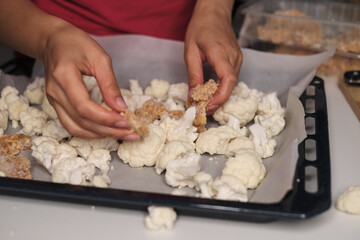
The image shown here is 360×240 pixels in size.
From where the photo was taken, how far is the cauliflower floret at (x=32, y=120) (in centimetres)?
123

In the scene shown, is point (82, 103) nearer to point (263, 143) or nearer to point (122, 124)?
Result: point (122, 124)

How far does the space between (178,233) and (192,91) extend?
45 centimetres

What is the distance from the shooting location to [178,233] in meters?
0.87

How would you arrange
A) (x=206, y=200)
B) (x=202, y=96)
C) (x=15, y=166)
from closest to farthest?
(x=206, y=200), (x=15, y=166), (x=202, y=96)

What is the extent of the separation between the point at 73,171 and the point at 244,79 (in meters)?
0.74

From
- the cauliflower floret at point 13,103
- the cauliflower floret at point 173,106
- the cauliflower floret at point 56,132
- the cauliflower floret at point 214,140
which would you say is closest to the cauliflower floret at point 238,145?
the cauliflower floret at point 214,140

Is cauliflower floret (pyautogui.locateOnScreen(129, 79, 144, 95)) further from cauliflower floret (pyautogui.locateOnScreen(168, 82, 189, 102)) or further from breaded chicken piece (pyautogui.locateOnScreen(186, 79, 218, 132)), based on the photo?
breaded chicken piece (pyautogui.locateOnScreen(186, 79, 218, 132))

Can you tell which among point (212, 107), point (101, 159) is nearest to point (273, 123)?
point (212, 107)

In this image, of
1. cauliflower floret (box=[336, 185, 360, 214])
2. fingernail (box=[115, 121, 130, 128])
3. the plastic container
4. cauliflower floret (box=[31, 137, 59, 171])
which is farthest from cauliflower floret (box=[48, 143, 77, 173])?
the plastic container

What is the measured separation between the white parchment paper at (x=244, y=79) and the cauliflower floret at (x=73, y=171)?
2.5 inches

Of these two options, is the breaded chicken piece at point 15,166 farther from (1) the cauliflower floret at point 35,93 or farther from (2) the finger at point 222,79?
(2) the finger at point 222,79

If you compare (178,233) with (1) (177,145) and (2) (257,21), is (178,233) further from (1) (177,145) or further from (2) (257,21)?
(2) (257,21)

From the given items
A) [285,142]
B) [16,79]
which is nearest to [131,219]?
[285,142]

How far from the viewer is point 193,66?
1224 millimetres
